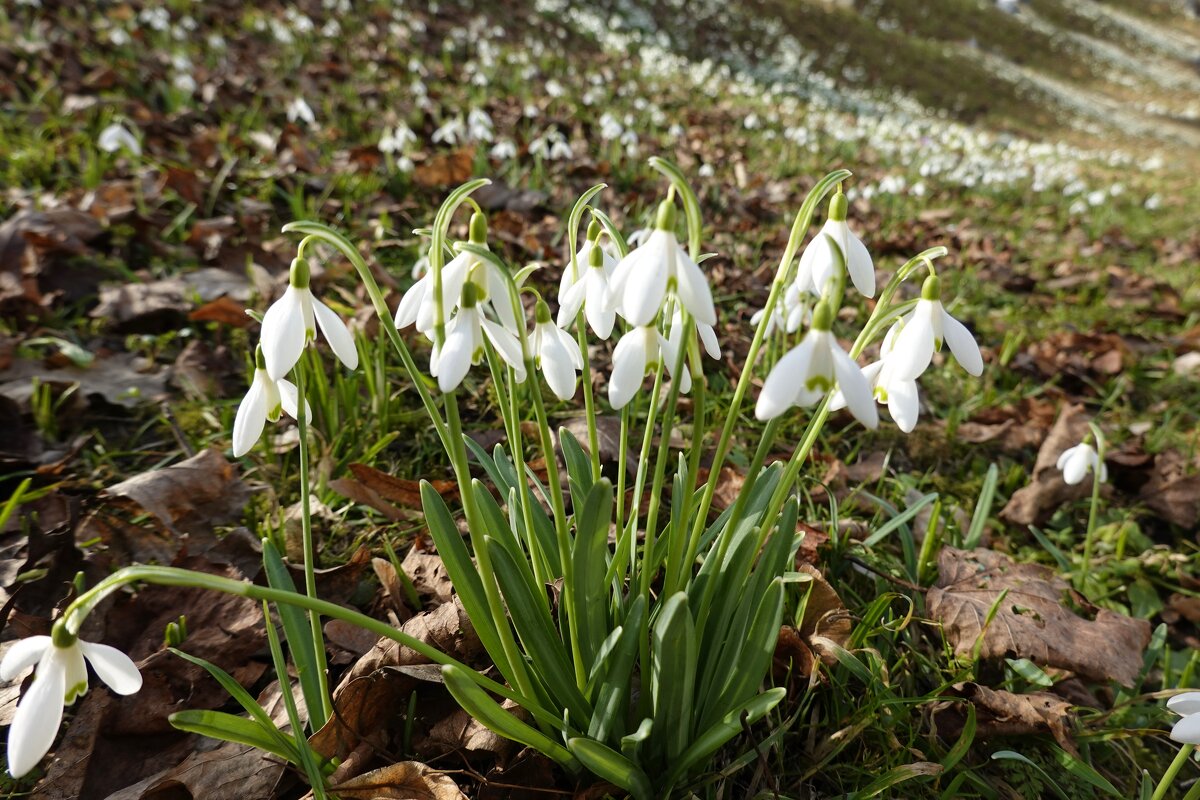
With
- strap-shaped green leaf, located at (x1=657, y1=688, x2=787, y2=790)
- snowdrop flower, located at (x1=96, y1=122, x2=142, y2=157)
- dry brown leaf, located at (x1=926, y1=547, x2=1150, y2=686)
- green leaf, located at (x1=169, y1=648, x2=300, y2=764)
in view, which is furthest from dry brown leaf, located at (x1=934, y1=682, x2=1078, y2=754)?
snowdrop flower, located at (x1=96, y1=122, x2=142, y2=157)

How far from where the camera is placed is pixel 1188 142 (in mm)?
19453

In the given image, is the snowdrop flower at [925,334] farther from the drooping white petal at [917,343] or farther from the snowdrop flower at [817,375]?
the snowdrop flower at [817,375]

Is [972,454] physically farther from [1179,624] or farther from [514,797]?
[514,797]

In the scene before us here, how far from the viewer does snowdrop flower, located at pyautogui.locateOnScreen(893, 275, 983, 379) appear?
790 mm

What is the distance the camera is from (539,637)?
981 mm

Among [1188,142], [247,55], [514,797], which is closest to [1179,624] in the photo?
[514,797]

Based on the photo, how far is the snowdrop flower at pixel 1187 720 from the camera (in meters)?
0.90

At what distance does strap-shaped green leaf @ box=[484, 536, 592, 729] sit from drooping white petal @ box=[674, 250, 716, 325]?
435 mm

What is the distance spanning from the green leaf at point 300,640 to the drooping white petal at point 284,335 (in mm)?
285

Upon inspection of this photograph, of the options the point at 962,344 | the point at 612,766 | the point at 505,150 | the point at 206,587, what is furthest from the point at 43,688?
the point at 505,150

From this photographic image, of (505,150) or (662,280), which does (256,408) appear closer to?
(662,280)

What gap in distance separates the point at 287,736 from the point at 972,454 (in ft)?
7.07

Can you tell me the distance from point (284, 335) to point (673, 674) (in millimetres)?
645

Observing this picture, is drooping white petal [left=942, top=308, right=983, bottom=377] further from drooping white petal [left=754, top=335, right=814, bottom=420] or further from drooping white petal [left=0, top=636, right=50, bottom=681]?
drooping white petal [left=0, top=636, right=50, bottom=681]
